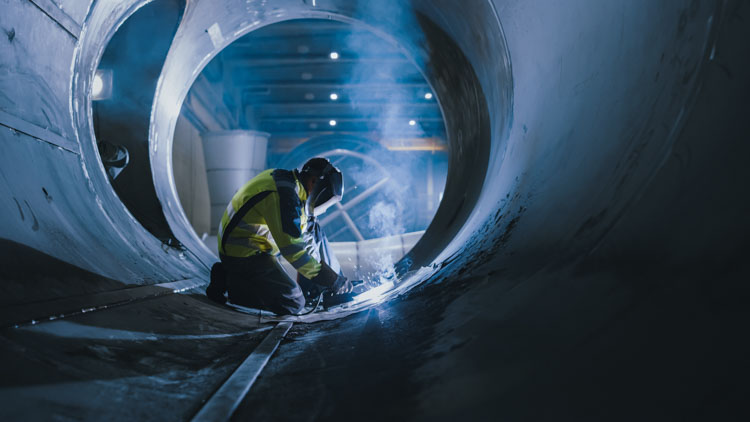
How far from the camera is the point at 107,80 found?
331 centimetres

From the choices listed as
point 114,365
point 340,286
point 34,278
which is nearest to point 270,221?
point 340,286

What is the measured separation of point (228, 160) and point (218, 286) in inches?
175

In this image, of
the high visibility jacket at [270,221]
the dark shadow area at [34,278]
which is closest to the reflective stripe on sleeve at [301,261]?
the high visibility jacket at [270,221]

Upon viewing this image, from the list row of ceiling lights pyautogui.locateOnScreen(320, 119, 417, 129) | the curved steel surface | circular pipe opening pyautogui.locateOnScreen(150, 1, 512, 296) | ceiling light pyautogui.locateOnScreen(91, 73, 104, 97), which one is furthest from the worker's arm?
row of ceiling lights pyautogui.locateOnScreen(320, 119, 417, 129)

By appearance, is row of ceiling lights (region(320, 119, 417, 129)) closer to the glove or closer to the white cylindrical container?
the white cylindrical container

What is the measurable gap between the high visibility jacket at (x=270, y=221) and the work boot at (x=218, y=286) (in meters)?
0.12

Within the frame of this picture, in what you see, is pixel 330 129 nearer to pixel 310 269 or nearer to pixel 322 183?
pixel 322 183

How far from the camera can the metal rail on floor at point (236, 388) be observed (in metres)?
1.06

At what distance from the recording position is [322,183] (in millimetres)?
3324

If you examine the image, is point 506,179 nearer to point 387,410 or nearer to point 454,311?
point 454,311

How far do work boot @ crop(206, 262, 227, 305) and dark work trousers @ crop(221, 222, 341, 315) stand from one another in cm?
4

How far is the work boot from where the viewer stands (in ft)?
9.54

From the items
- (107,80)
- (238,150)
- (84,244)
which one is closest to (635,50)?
(84,244)

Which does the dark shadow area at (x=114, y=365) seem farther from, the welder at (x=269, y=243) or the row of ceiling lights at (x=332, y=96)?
the row of ceiling lights at (x=332, y=96)
